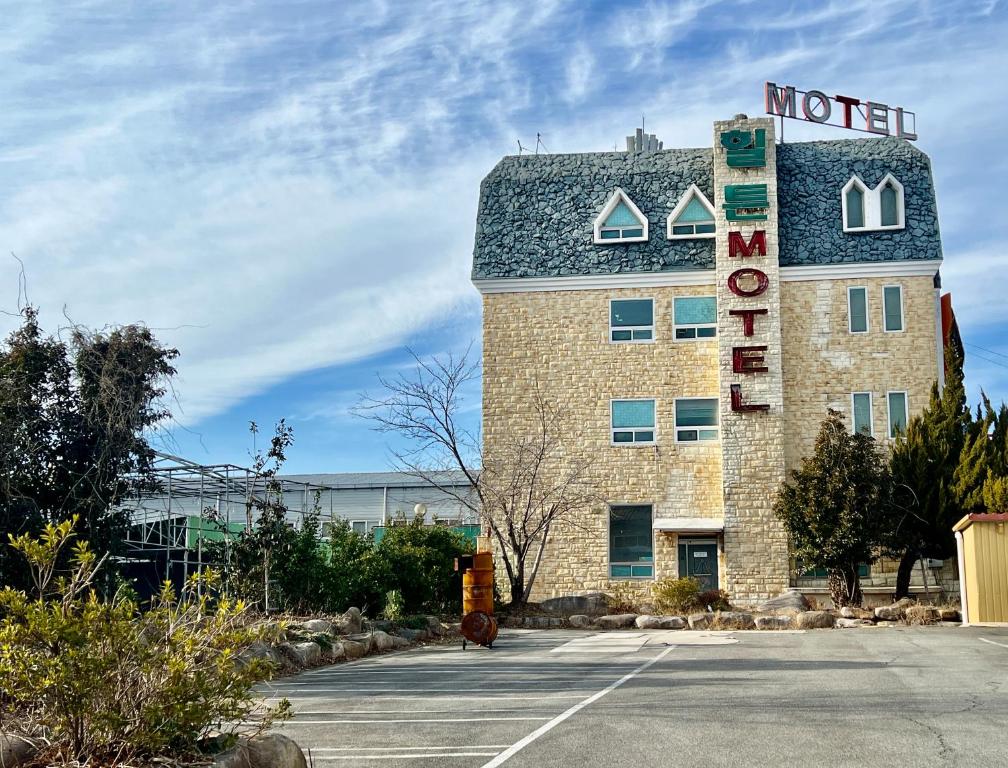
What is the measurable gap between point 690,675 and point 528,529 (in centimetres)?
1709

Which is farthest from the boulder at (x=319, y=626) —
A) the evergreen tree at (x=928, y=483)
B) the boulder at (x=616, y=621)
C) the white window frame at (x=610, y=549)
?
the evergreen tree at (x=928, y=483)

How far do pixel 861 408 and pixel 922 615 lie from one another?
304 inches

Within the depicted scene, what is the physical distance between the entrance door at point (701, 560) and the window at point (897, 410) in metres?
5.98

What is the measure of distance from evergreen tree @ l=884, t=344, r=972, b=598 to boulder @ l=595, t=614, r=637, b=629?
7.11 m

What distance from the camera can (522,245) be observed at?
3288cm

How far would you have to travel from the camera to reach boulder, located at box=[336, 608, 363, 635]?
18.8 metres

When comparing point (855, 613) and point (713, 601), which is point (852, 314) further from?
point (855, 613)

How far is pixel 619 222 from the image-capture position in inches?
1289

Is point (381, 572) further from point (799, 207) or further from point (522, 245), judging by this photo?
point (799, 207)

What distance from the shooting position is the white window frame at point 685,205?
32.0m

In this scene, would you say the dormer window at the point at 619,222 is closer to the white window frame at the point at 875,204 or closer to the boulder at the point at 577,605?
the white window frame at the point at 875,204

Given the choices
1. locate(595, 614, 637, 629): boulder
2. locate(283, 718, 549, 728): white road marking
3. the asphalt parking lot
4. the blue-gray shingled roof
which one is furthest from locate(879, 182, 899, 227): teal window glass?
locate(283, 718, 549, 728): white road marking

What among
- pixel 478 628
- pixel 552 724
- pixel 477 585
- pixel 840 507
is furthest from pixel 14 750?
pixel 840 507

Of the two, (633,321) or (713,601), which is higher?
(633,321)
